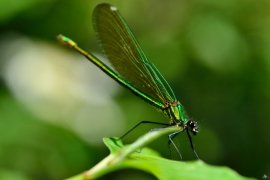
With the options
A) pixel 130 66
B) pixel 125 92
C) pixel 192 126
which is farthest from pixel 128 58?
pixel 125 92

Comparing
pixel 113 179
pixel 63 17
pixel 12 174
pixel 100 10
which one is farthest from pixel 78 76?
pixel 100 10

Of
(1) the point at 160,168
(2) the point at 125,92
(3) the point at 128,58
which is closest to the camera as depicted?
(1) the point at 160,168

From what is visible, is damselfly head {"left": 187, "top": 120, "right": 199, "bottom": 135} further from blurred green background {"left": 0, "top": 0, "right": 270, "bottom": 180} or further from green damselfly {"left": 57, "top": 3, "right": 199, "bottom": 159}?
blurred green background {"left": 0, "top": 0, "right": 270, "bottom": 180}

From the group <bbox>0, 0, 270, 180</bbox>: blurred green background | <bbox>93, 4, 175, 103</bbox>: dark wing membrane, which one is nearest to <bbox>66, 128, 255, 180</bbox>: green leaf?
<bbox>93, 4, 175, 103</bbox>: dark wing membrane

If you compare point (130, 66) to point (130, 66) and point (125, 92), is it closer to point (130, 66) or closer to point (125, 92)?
point (130, 66)

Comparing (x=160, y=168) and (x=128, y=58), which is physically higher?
(x=128, y=58)

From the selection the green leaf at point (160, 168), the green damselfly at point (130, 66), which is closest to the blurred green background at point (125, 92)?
the green damselfly at point (130, 66)

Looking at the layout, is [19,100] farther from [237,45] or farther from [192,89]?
[237,45]
